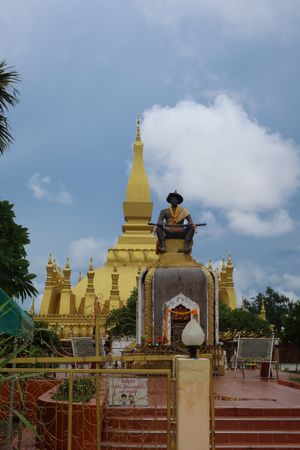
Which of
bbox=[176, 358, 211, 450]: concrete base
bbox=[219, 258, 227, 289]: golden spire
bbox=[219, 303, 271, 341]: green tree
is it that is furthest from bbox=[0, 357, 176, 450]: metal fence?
bbox=[219, 258, 227, 289]: golden spire

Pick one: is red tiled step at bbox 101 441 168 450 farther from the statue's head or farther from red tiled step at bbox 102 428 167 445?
the statue's head

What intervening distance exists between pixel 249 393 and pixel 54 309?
2875 cm

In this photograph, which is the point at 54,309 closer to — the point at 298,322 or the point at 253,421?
the point at 298,322

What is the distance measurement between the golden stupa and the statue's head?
1613 cm

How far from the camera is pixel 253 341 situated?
14.9 meters

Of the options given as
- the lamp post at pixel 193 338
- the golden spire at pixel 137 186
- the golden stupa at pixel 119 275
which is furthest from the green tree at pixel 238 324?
the lamp post at pixel 193 338

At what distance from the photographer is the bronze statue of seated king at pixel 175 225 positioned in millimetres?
17656

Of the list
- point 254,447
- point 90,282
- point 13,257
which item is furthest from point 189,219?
point 90,282

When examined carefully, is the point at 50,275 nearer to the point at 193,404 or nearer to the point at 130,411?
the point at 130,411

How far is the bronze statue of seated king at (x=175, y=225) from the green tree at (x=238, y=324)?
13542 millimetres

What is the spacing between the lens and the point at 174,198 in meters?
18.0

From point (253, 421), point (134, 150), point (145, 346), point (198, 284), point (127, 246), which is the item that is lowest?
point (253, 421)

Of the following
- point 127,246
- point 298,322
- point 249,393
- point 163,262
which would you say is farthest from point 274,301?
point 249,393

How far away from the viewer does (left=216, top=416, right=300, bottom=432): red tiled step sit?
8.73m
